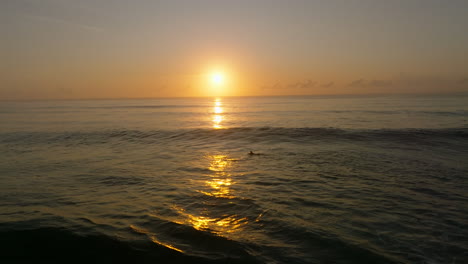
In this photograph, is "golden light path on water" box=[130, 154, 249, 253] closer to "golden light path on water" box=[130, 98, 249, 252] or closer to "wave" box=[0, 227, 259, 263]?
"golden light path on water" box=[130, 98, 249, 252]

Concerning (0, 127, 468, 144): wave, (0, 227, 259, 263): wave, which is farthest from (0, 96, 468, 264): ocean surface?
(0, 127, 468, 144): wave

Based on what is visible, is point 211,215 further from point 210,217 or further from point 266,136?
point 266,136

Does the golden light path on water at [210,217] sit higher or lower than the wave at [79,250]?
higher

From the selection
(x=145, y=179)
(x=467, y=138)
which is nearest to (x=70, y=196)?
(x=145, y=179)

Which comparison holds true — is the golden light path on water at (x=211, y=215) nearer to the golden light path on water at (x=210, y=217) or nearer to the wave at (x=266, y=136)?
the golden light path on water at (x=210, y=217)

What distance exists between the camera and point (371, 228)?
26.1ft

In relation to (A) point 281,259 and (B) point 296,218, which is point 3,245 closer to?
(A) point 281,259

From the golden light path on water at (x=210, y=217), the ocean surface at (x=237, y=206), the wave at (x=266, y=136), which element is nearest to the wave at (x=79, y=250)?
the ocean surface at (x=237, y=206)

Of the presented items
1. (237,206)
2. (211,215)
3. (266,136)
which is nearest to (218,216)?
(211,215)

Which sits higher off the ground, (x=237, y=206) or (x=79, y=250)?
(x=237, y=206)

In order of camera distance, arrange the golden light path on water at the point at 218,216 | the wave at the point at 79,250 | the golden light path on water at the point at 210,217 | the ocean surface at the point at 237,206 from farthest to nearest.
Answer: the golden light path on water at the point at 218,216 < the golden light path on water at the point at 210,217 < the ocean surface at the point at 237,206 < the wave at the point at 79,250

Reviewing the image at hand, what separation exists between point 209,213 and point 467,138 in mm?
25835

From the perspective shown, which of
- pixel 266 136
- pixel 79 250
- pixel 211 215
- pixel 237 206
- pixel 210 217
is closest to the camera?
pixel 79 250

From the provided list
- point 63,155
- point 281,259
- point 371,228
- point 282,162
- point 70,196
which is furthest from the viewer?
point 63,155
